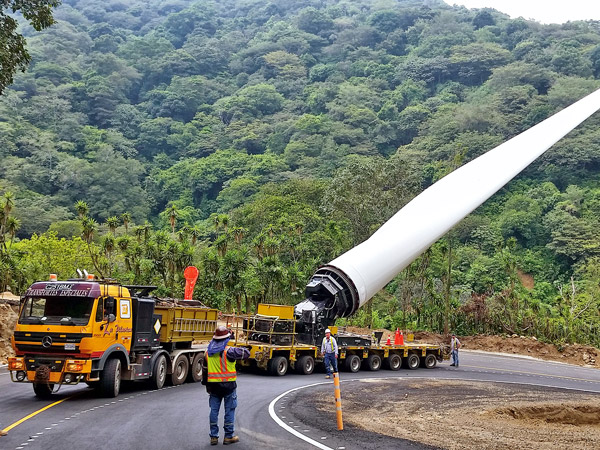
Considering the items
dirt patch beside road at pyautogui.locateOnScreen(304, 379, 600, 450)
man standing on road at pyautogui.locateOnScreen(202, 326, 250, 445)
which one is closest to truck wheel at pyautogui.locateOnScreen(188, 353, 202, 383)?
dirt patch beside road at pyautogui.locateOnScreen(304, 379, 600, 450)

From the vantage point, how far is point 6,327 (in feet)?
81.0

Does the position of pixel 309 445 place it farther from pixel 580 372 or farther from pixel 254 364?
pixel 580 372

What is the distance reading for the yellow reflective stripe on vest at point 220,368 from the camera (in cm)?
→ 941

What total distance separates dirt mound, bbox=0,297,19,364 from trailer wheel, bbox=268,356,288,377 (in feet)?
32.2

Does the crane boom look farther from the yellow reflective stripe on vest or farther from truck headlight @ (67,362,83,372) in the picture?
the yellow reflective stripe on vest

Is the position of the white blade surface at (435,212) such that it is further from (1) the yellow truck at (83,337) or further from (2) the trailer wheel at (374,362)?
(1) the yellow truck at (83,337)

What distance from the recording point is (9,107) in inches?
3445

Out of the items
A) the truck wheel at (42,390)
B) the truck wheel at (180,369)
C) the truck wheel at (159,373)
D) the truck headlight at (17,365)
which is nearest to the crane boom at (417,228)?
the truck wheel at (180,369)

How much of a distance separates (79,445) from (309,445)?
3.44m

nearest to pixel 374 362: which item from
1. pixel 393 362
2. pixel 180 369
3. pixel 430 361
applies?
pixel 393 362

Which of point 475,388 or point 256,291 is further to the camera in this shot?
point 256,291

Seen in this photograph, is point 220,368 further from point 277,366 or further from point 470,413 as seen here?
point 277,366

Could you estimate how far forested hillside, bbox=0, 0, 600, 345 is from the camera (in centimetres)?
4344

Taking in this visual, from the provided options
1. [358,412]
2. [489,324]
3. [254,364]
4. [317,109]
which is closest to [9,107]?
[317,109]
